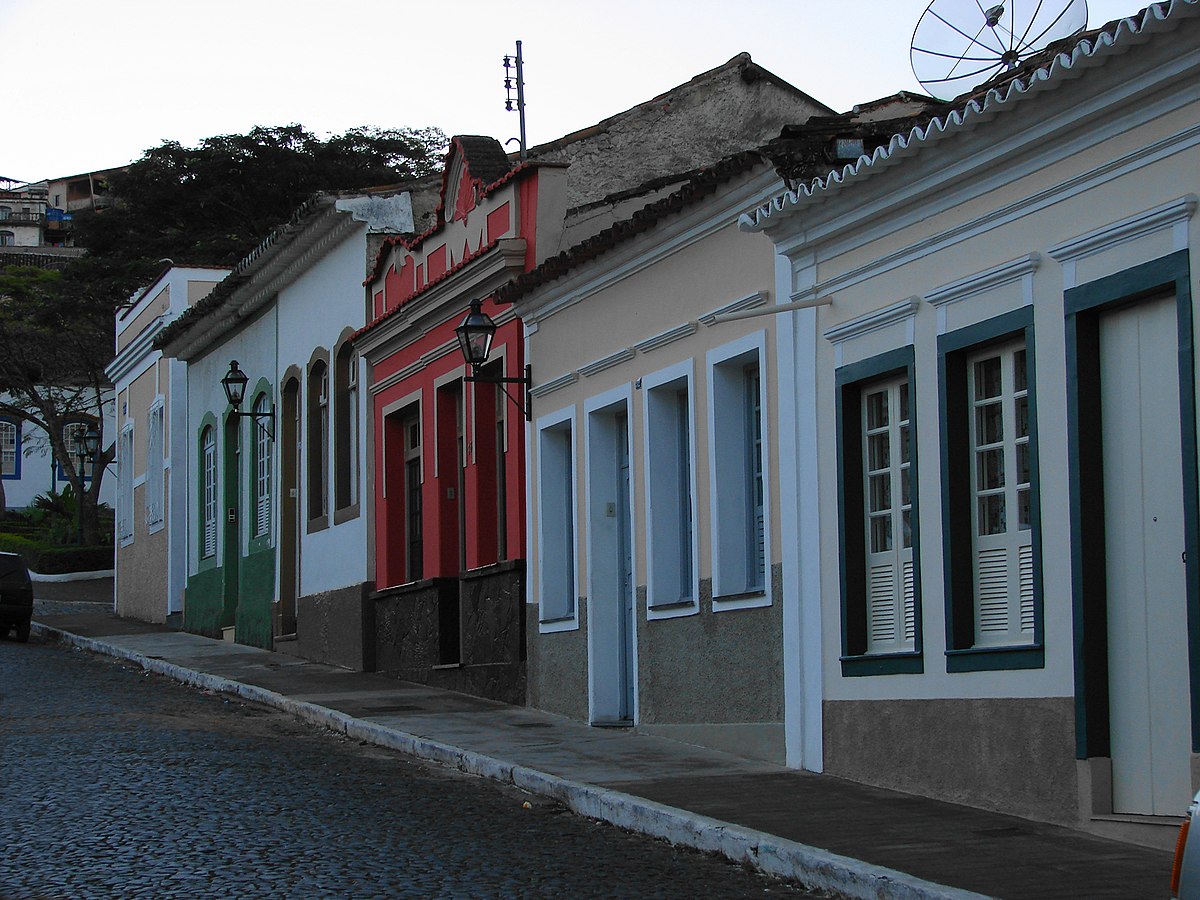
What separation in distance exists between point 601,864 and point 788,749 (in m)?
3.26

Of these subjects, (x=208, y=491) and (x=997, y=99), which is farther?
(x=208, y=491)

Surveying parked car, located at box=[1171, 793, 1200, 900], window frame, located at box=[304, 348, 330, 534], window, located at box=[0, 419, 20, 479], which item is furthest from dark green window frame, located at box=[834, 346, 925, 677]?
window, located at box=[0, 419, 20, 479]

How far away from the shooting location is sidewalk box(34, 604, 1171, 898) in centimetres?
766

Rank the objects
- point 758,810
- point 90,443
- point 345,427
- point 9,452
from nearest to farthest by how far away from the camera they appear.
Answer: point 758,810 < point 345,427 < point 90,443 < point 9,452

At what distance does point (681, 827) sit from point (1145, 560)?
2689 mm

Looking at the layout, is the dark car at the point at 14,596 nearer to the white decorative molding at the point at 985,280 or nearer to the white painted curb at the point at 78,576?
the white painted curb at the point at 78,576

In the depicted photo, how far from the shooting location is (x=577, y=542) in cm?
1530

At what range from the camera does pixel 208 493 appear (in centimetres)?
2920

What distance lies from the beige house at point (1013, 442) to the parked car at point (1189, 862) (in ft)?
11.2

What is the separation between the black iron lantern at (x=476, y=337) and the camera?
1552 cm

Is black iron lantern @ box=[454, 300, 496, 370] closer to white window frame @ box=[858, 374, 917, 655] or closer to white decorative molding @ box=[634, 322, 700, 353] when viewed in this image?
white decorative molding @ box=[634, 322, 700, 353]

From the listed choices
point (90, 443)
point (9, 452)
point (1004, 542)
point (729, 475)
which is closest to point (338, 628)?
point (729, 475)

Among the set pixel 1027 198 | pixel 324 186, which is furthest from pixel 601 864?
pixel 324 186

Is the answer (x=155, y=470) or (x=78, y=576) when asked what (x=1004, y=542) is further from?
(x=78, y=576)
